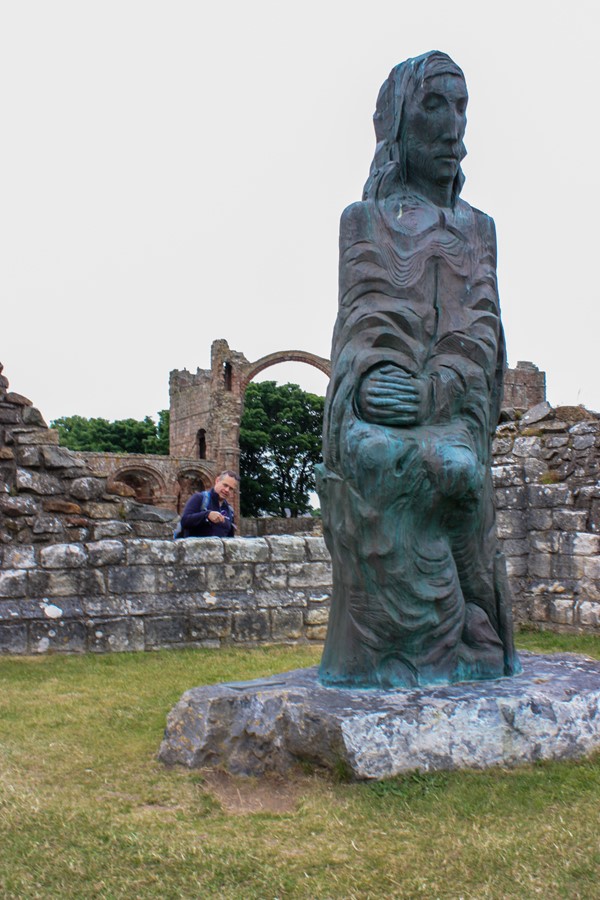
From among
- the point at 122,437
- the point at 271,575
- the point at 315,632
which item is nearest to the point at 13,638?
the point at 271,575

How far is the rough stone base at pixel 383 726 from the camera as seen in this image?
360cm

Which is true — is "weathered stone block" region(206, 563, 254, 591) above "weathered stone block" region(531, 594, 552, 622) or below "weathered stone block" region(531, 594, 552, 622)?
above

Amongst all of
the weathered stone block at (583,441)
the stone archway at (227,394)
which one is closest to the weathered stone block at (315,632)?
the weathered stone block at (583,441)

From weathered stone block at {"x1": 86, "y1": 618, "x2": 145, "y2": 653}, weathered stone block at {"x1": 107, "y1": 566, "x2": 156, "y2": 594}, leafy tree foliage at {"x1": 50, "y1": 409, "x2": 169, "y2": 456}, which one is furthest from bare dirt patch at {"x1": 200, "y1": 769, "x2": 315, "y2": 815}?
leafy tree foliage at {"x1": 50, "y1": 409, "x2": 169, "y2": 456}

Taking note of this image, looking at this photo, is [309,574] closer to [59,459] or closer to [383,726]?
[59,459]

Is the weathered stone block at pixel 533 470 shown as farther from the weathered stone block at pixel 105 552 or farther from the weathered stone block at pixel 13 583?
the weathered stone block at pixel 13 583

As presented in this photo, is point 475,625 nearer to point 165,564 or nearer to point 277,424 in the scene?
point 165,564

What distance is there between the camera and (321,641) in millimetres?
8133

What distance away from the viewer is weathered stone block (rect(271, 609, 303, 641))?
8.02m

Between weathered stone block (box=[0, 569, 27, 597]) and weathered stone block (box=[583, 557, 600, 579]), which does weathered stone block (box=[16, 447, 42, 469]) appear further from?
weathered stone block (box=[583, 557, 600, 579])

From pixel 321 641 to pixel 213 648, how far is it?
1012 millimetres

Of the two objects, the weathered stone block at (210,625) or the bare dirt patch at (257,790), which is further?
the weathered stone block at (210,625)

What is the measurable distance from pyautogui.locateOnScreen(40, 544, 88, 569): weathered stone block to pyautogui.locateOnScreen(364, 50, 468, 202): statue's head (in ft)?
13.7

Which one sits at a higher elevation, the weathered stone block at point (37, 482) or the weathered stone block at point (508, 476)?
the weathered stone block at point (508, 476)
